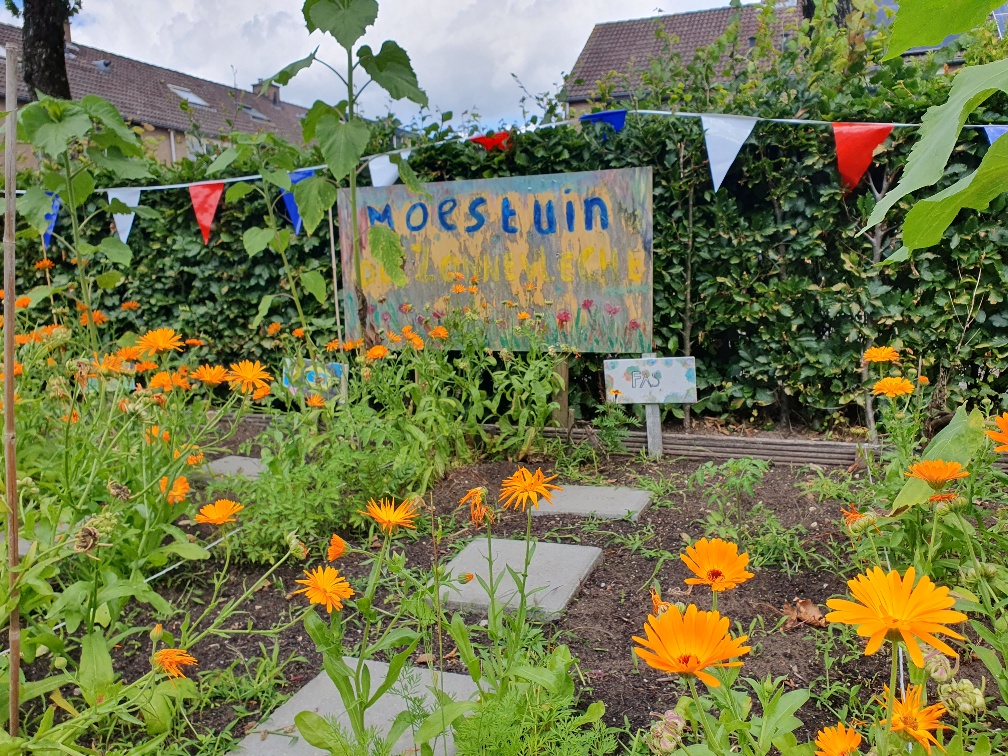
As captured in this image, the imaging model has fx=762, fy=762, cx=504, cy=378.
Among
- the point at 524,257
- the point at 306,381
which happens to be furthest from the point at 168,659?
the point at 524,257

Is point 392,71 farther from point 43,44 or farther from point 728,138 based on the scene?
point 43,44

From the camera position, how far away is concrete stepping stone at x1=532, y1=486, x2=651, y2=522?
2.91m

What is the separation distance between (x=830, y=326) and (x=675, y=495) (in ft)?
4.29


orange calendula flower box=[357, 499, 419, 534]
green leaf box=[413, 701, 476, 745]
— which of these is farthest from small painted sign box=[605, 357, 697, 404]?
green leaf box=[413, 701, 476, 745]

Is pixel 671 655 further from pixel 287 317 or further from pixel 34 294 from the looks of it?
pixel 287 317

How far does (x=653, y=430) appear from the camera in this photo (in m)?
3.77

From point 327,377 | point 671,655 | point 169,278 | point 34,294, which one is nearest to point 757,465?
point 327,377

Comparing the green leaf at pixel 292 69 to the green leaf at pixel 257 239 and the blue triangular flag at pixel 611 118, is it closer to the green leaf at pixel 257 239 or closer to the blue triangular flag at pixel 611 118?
the green leaf at pixel 257 239

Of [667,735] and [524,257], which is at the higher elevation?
[524,257]

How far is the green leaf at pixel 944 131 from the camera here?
0.56 meters

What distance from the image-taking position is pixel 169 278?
208 inches

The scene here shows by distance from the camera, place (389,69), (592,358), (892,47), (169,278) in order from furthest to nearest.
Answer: (169,278)
(592,358)
(389,69)
(892,47)

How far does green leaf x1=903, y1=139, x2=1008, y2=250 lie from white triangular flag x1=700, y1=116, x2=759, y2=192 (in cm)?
314

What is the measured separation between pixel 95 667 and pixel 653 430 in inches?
109
